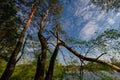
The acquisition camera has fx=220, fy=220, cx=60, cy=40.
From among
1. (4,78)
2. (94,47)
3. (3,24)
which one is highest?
(3,24)

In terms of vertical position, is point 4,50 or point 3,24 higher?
point 3,24

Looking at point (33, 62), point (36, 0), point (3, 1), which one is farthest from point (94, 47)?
point (33, 62)

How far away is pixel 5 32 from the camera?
75.1 ft

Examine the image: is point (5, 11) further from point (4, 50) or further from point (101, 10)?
point (101, 10)

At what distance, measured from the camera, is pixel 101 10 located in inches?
412

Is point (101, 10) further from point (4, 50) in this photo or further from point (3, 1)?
point (4, 50)

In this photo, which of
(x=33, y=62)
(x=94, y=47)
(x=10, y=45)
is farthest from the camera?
(x=33, y=62)

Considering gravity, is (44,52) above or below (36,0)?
below

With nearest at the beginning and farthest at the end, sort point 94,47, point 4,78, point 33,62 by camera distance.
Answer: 1. point 4,78
2. point 94,47
3. point 33,62

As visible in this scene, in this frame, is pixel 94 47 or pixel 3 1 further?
pixel 3 1

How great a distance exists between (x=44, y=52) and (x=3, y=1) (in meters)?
12.8

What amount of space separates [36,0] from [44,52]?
30.5ft

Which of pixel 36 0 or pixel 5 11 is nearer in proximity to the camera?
pixel 36 0

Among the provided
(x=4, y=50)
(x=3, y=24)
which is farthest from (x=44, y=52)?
(x=4, y=50)
